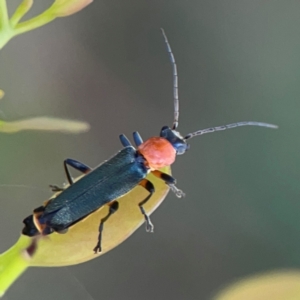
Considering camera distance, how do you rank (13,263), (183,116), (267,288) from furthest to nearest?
1. (183,116)
2. (267,288)
3. (13,263)

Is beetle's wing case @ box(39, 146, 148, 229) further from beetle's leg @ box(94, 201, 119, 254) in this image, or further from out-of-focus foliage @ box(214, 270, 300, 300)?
out-of-focus foliage @ box(214, 270, 300, 300)

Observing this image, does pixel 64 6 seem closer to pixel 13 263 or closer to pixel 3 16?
pixel 3 16

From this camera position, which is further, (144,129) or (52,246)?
(144,129)

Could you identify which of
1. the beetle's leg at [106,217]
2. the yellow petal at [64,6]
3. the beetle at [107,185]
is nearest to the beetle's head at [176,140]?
the beetle at [107,185]

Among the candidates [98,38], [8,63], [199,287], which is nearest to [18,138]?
[8,63]

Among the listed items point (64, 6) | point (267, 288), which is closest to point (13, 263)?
point (64, 6)

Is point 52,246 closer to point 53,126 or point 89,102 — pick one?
point 53,126

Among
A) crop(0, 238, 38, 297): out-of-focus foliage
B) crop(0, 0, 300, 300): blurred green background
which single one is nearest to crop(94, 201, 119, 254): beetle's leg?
crop(0, 238, 38, 297): out-of-focus foliage
